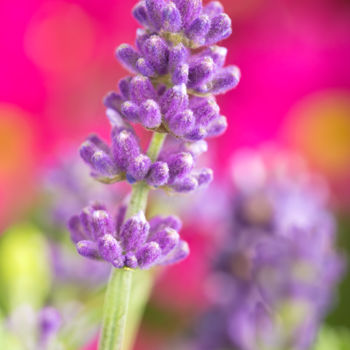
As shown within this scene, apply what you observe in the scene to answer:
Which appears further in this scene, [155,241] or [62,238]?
[62,238]

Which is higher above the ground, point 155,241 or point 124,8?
point 124,8

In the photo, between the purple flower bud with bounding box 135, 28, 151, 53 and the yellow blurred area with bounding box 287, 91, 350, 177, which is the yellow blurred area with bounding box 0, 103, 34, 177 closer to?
the yellow blurred area with bounding box 287, 91, 350, 177

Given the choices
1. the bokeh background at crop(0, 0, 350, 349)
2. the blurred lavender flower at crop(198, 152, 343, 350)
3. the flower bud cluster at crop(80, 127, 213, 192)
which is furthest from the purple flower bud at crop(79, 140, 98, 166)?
the bokeh background at crop(0, 0, 350, 349)

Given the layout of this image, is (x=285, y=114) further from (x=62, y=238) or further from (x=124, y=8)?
(x=62, y=238)

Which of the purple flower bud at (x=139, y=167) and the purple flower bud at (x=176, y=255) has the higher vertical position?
the purple flower bud at (x=139, y=167)

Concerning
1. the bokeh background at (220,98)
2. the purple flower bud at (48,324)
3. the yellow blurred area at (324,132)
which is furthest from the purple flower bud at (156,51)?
the yellow blurred area at (324,132)

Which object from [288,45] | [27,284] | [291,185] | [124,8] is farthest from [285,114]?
[27,284]

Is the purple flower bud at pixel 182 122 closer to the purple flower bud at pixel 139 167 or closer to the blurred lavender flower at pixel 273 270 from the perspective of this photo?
the purple flower bud at pixel 139 167

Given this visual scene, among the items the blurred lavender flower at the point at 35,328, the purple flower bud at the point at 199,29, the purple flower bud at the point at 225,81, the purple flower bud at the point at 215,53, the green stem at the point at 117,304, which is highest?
the purple flower bud at the point at 199,29
